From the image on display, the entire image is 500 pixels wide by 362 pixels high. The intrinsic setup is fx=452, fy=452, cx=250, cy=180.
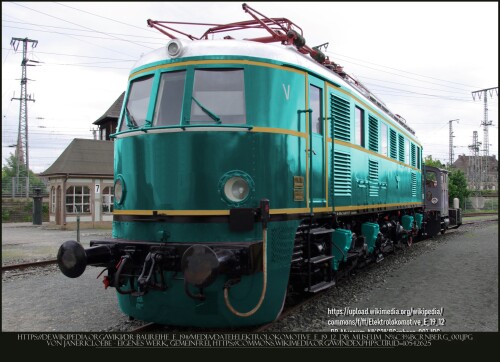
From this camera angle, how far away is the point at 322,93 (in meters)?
6.92

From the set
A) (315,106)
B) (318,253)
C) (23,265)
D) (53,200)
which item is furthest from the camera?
(53,200)

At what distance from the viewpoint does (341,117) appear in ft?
25.0

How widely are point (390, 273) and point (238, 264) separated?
5995mm

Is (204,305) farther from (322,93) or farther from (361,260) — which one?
(361,260)

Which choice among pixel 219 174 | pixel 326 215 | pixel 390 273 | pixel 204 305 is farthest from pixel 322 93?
pixel 390 273

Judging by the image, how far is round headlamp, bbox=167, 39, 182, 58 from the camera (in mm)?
5734

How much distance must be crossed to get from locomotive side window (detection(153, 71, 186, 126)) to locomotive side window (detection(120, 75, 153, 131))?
273 millimetres

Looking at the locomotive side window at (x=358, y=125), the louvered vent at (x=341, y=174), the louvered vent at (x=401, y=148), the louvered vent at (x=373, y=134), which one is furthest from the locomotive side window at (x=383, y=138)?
the louvered vent at (x=341, y=174)

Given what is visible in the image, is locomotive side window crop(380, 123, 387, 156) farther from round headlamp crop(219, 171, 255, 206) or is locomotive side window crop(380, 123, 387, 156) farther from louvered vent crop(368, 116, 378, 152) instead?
round headlamp crop(219, 171, 255, 206)

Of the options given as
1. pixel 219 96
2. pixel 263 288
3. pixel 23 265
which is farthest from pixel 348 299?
pixel 23 265

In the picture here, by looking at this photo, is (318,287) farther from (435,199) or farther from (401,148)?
(435,199)

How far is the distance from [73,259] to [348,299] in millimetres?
4413

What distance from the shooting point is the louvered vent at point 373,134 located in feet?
30.2

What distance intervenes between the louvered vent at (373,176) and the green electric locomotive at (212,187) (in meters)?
3.01
